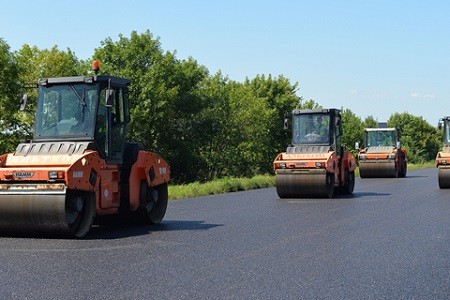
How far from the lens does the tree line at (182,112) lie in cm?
4450

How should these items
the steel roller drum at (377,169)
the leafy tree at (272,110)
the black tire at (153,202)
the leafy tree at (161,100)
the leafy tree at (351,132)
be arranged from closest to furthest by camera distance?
the black tire at (153,202) → the steel roller drum at (377,169) → the leafy tree at (161,100) → the leafy tree at (272,110) → the leafy tree at (351,132)

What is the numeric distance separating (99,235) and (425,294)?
608cm

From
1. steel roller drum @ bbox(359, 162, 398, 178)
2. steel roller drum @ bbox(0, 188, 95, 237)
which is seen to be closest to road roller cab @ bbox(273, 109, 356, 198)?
steel roller drum @ bbox(0, 188, 95, 237)

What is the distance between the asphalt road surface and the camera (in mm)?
7002

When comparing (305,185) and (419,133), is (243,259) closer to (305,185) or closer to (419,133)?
(305,185)

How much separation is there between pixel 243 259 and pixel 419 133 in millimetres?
91108

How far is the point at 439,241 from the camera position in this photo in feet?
35.1

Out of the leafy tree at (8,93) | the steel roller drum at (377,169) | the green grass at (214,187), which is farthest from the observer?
the leafy tree at (8,93)

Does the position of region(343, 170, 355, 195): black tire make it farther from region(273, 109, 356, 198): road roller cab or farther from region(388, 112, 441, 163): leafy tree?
region(388, 112, 441, 163): leafy tree

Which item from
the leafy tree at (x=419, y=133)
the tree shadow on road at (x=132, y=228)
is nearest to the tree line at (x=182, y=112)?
the tree shadow on road at (x=132, y=228)

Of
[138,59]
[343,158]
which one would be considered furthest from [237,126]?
[343,158]

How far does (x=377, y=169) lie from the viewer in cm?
3456

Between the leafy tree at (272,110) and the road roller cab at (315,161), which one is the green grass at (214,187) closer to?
the road roller cab at (315,161)

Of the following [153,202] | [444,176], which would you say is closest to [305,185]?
[444,176]
